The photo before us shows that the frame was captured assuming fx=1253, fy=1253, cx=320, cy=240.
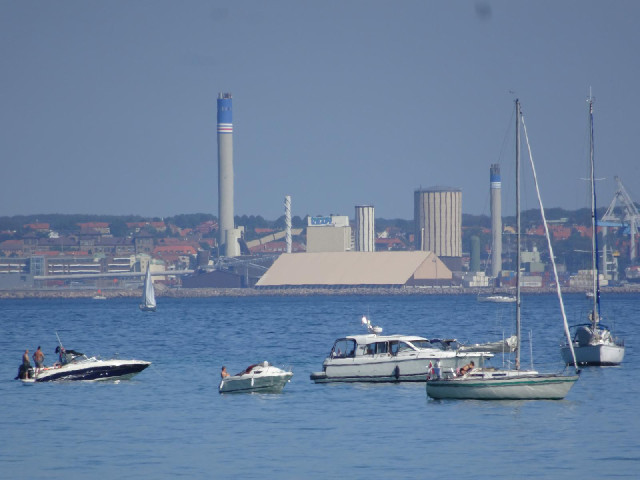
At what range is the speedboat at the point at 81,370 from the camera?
4741cm

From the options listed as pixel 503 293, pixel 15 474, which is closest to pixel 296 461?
pixel 15 474

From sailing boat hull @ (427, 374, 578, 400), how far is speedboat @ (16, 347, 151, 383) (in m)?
14.4

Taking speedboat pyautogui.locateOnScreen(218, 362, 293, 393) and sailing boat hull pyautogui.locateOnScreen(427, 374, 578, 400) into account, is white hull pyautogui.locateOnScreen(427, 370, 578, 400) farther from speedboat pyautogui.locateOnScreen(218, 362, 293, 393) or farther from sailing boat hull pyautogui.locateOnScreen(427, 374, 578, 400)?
speedboat pyautogui.locateOnScreen(218, 362, 293, 393)

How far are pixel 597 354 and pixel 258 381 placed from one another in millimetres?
15418

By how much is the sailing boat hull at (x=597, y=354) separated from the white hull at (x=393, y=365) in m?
6.61

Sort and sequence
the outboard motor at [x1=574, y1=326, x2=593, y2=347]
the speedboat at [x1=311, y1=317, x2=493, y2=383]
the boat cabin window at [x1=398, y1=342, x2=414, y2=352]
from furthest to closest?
the outboard motor at [x1=574, y1=326, x2=593, y2=347] < the boat cabin window at [x1=398, y1=342, x2=414, y2=352] < the speedboat at [x1=311, y1=317, x2=493, y2=383]

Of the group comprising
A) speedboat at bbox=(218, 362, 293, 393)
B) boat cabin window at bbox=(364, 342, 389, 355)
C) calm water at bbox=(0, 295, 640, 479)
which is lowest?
calm water at bbox=(0, 295, 640, 479)

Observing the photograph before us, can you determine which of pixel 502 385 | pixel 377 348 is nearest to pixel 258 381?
pixel 377 348

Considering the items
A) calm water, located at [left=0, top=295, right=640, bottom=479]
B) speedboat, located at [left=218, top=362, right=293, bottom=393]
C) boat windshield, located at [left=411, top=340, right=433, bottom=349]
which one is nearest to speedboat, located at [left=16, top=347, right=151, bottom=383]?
calm water, located at [left=0, top=295, right=640, bottom=479]

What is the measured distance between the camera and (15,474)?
1103 inches

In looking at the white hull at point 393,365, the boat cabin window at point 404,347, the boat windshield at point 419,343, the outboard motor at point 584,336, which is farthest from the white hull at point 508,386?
the outboard motor at point 584,336

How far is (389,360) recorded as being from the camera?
45062 mm

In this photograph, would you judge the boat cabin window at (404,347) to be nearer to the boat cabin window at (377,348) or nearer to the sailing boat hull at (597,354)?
the boat cabin window at (377,348)

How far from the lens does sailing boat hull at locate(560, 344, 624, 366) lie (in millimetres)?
50656
